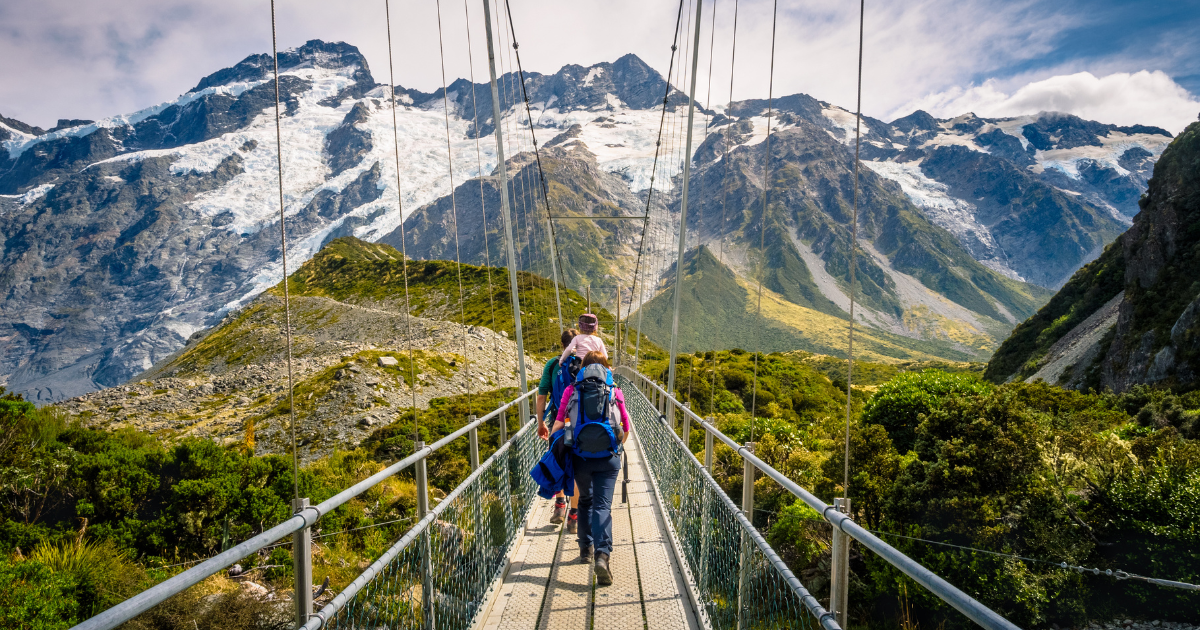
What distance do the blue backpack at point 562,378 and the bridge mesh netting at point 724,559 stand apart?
1.09 m

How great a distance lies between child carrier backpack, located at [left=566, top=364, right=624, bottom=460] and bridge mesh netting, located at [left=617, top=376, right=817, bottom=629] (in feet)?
2.28

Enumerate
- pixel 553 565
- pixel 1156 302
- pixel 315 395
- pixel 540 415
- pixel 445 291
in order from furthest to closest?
pixel 445 291
pixel 1156 302
pixel 315 395
pixel 540 415
pixel 553 565

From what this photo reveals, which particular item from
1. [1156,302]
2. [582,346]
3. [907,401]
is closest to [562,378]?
[582,346]

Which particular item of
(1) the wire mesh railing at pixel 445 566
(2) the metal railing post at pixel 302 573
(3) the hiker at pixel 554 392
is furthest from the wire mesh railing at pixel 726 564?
(2) the metal railing post at pixel 302 573

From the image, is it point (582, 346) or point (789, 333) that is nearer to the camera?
point (582, 346)

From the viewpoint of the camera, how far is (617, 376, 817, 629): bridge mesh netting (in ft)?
8.22

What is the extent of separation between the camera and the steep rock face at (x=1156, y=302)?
2100 cm

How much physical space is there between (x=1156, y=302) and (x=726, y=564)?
105ft

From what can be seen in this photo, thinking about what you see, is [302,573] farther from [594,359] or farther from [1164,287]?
[1164,287]

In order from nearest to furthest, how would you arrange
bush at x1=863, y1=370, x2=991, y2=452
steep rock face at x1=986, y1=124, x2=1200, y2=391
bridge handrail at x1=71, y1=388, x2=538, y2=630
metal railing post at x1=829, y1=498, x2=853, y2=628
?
1. bridge handrail at x1=71, y1=388, x2=538, y2=630
2. metal railing post at x1=829, y1=498, x2=853, y2=628
3. bush at x1=863, y1=370, x2=991, y2=452
4. steep rock face at x1=986, y1=124, x2=1200, y2=391

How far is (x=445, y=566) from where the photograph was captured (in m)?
3.26

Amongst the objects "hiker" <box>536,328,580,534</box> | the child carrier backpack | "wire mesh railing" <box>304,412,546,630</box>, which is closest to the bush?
"hiker" <box>536,328,580,534</box>

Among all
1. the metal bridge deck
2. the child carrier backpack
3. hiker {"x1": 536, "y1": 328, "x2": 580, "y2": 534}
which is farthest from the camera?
hiker {"x1": 536, "y1": 328, "x2": 580, "y2": 534}

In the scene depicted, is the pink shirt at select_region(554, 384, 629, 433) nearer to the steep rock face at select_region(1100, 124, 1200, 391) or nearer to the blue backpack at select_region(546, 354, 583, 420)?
the blue backpack at select_region(546, 354, 583, 420)
